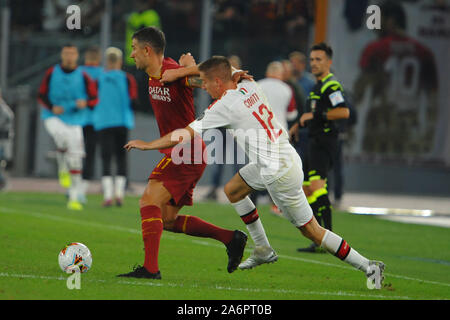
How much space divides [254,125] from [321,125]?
3.01 metres

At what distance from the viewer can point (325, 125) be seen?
10688 mm

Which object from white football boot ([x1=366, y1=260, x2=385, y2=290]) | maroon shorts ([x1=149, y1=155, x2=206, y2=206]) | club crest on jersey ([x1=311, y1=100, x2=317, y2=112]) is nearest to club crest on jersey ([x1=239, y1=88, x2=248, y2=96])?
maroon shorts ([x1=149, y1=155, x2=206, y2=206])

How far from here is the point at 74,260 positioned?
793cm

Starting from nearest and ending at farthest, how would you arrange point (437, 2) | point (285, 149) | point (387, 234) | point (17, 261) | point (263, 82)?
point (285, 149)
point (17, 261)
point (387, 234)
point (263, 82)
point (437, 2)

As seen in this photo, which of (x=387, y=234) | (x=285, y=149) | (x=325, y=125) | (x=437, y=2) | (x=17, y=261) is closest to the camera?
(x=285, y=149)

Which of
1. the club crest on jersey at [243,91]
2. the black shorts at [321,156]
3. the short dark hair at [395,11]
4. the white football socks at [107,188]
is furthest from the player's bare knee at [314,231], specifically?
the short dark hair at [395,11]

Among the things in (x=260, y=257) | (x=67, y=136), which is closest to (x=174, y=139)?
(x=260, y=257)

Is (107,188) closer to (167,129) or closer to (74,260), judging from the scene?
(167,129)

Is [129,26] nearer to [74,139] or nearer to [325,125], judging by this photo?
[74,139]

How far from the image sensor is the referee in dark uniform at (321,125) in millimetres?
10453

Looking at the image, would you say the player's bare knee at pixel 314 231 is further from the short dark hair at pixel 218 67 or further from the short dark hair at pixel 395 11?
the short dark hair at pixel 395 11

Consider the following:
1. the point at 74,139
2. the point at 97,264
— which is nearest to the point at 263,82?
the point at 74,139

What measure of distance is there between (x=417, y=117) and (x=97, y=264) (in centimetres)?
1343

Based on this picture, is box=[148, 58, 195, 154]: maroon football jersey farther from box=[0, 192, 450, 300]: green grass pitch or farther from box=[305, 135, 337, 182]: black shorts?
box=[305, 135, 337, 182]: black shorts
